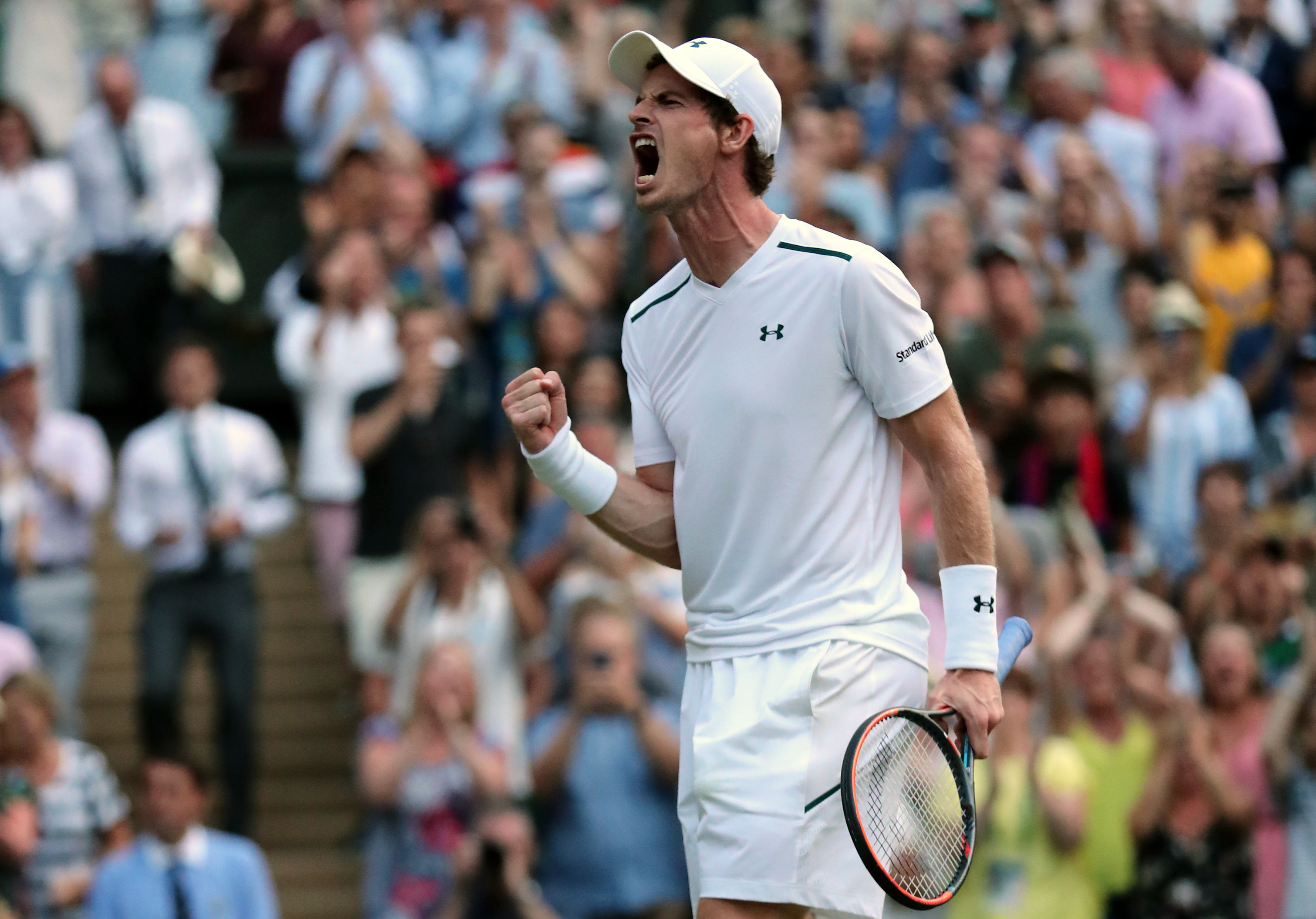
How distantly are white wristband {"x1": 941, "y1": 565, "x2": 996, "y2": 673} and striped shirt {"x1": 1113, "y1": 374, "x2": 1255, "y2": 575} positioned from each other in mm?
6121

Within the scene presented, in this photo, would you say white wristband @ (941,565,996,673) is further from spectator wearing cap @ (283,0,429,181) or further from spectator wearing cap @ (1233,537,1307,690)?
spectator wearing cap @ (283,0,429,181)

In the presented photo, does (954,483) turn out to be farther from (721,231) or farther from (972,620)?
(721,231)

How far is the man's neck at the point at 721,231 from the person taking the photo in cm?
454

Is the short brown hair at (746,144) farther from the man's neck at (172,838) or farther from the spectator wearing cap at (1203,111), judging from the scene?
the spectator wearing cap at (1203,111)

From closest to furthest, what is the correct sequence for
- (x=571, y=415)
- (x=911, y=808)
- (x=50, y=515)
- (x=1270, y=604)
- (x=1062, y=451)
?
(x=911, y=808), (x=1270, y=604), (x=1062, y=451), (x=571, y=415), (x=50, y=515)

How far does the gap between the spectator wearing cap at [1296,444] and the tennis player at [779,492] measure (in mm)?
5960

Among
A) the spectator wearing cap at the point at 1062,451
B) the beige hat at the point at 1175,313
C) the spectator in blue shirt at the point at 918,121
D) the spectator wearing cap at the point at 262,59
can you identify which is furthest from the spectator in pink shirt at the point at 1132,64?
the spectator wearing cap at the point at 262,59

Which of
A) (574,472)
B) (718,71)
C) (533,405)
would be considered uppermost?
(718,71)

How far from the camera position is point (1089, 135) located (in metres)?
12.4

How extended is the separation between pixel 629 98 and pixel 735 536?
8.76m

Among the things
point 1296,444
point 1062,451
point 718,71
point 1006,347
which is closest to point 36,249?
point 1006,347

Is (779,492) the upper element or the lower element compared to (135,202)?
lower

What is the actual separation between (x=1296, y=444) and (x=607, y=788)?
4.11 meters

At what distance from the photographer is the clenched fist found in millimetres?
4598
